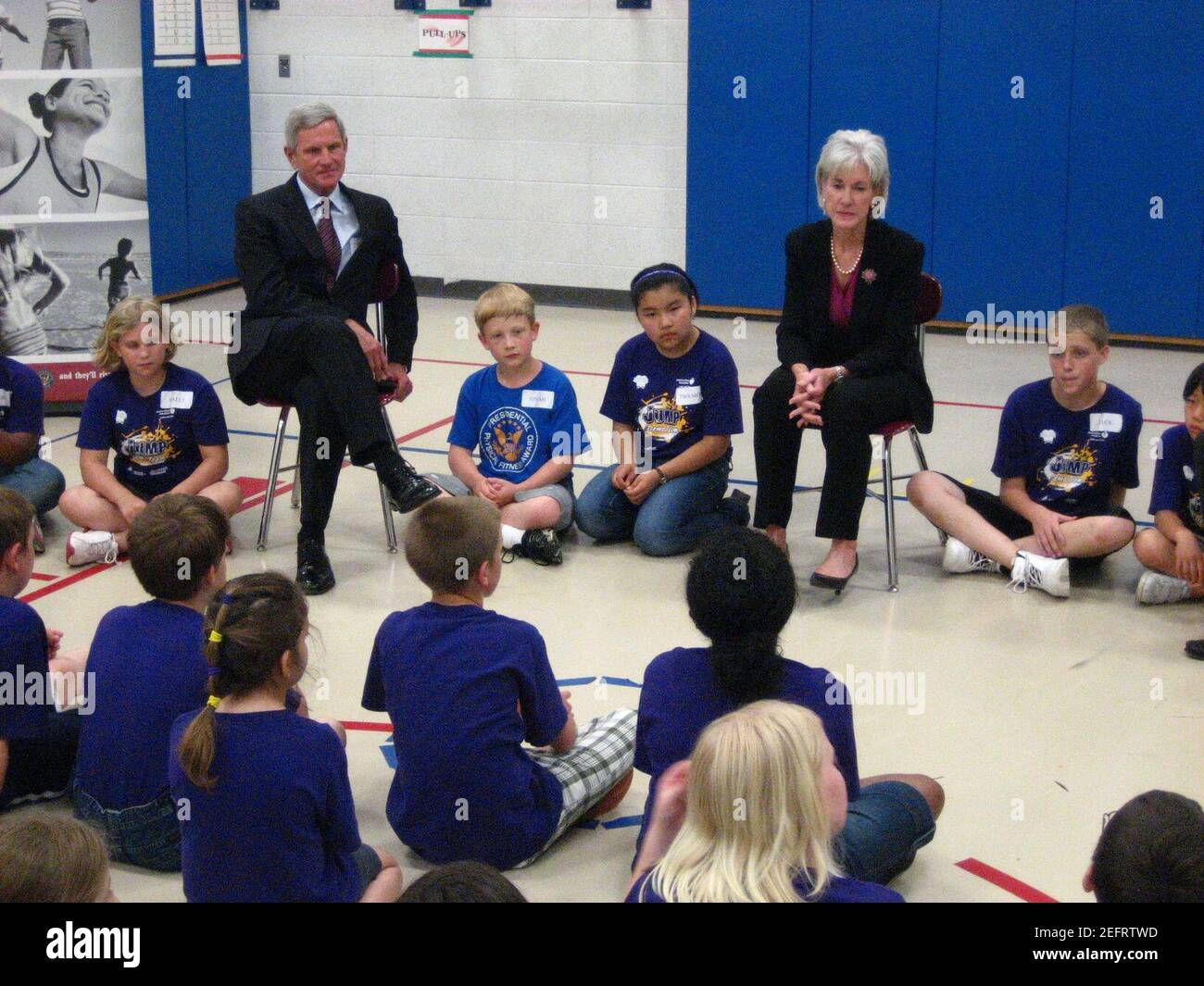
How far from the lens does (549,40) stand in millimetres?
7977

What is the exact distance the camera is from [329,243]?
478 cm

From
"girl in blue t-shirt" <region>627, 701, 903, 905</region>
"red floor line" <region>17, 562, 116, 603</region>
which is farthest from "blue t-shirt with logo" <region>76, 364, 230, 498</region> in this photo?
"girl in blue t-shirt" <region>627, 701, 903, 905</region>


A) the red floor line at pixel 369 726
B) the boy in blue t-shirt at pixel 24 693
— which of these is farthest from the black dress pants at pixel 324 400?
the boy in blue t-shirt at pixel 24 693

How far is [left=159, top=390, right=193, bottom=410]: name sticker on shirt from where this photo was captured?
449 cm

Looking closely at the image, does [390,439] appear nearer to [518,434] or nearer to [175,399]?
[518,434]

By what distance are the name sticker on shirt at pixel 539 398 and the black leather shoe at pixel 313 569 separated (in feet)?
2.56

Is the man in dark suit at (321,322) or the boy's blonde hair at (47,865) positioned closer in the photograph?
the boy's blonde hair at (47,865)

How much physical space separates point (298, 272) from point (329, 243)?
0.14 metres

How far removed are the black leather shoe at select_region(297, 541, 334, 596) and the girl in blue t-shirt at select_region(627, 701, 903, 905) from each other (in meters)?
2.53

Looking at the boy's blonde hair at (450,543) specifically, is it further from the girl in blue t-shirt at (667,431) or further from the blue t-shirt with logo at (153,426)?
the blue t-shirt with logo at (153,426)

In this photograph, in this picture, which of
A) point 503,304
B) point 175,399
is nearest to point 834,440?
point 503,304

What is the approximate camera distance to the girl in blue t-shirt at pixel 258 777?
7.55 feet

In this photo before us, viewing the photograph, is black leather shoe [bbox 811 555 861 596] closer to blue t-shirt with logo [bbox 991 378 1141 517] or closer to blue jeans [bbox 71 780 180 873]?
blue t-shirt with logo [bbox 991 378 1141 517]

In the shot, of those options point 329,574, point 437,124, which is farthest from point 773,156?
point 329,574
